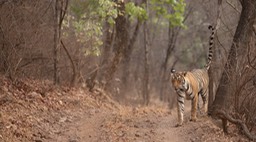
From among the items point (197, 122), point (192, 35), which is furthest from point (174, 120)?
point (192, 35)

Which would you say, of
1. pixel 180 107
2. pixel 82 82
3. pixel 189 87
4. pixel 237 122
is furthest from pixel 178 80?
pixel 82 82

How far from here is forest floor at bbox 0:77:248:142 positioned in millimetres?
11219

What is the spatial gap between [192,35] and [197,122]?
19.7 metres

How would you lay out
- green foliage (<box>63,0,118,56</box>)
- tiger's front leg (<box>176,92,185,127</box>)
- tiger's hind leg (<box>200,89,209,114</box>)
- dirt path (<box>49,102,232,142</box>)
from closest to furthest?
1. dirt path (<box>49,102,232,142</box>)
2. tiger's front leg (<box>176,92,185,127</box>)
3. tiger's hind leg (<box>200,89,209,114</box>)
4. green foliage (<box>63,0,118,56</box>)

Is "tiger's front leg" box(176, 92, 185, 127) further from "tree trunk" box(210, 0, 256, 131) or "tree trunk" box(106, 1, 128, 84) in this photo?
"tree trunk" box(106, 1, 128, 84)

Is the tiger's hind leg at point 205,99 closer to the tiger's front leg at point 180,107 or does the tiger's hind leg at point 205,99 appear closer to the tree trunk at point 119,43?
the tiger's front leg at point 180,107

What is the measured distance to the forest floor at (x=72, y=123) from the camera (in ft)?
36.8

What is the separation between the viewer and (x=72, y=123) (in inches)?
508

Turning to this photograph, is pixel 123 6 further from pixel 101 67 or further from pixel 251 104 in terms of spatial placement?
pixel 251 104

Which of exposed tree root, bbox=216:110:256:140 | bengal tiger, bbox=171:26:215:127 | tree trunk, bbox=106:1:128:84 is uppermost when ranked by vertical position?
tree trunk, bbox=106:1:128:84

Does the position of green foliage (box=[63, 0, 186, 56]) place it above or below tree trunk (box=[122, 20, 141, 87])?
above

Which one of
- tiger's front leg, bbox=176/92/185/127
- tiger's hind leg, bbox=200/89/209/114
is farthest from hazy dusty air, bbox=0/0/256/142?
tiger's hind leg, bbox=200/89/209/114

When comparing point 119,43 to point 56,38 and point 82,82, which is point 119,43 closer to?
point 82,82

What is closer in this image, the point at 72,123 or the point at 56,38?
the point at 72,123
